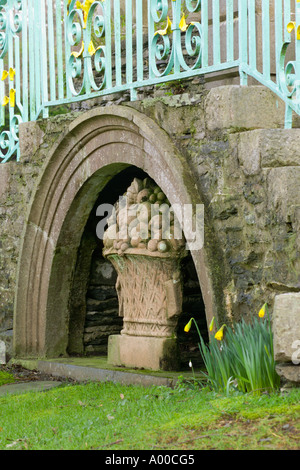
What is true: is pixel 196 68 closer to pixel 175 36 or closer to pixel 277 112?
pixel 175 36

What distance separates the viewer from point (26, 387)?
20.0 ft

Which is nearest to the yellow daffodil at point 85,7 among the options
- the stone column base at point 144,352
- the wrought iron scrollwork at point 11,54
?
the wrought iron scrollwork at point 11,54

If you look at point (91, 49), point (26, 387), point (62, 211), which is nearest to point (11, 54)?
point (91, 49)

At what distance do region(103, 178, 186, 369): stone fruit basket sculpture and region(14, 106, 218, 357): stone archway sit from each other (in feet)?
1.20

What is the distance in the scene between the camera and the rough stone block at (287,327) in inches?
153

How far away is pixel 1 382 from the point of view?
21.1 ft

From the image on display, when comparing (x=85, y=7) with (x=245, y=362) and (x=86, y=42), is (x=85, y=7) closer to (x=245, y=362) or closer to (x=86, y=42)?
(x=86, y=42)

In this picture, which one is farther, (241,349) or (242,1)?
(242,1)

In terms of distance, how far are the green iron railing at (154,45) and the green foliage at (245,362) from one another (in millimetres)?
1319

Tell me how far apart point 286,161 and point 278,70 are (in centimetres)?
59

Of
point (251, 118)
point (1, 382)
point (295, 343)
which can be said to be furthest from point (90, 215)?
point (295, 343)

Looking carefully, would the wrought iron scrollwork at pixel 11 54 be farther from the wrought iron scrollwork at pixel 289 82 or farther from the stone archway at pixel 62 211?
the wrought iron scrollwork at pixel 289 82

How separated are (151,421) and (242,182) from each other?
165 centimetres

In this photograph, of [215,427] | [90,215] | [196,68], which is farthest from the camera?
[90,215]
